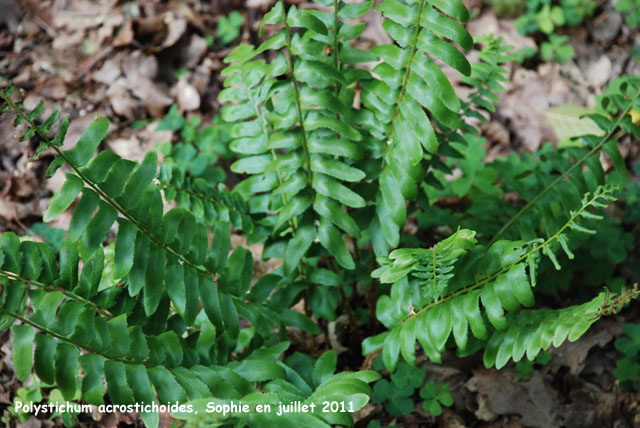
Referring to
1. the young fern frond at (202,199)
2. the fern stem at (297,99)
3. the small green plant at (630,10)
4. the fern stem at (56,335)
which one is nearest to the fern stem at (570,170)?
the fern stem at (297,99)

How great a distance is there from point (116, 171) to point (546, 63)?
3496 millimetres

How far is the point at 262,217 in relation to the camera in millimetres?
2564

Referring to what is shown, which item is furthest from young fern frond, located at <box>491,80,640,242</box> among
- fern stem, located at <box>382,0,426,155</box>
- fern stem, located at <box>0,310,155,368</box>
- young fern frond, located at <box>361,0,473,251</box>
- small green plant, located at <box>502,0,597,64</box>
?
small green plant, located at <box>502,0,597,64</box>

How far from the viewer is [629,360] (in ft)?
8.43

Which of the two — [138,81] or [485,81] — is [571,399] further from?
[138,81]

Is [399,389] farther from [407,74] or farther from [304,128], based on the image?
[407,74]

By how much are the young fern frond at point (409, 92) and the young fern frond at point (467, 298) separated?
288mm

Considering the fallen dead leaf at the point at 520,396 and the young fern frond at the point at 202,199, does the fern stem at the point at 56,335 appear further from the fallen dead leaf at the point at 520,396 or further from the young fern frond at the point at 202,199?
the fallen dead leaf at the point at 520,396

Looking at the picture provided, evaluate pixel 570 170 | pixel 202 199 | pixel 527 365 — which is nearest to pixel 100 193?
pixel 202 199

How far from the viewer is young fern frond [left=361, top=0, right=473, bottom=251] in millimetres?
1869

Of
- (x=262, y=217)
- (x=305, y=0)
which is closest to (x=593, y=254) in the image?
(x=262, y=217)

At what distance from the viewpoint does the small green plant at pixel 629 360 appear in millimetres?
2562

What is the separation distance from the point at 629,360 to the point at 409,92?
5.56 feet

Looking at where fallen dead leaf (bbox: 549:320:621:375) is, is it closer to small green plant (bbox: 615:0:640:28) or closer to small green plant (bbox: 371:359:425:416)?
small green plant (bbox: 371:359:425:416)
